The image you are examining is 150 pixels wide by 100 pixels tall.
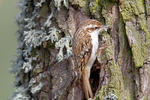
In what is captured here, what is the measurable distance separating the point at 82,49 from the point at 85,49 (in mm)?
26

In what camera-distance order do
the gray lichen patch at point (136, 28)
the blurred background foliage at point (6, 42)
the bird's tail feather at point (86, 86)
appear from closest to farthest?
the gray lichen patch at point (136, 28), the bird's tail feather at point (86, 86), the blurred background foliage at point (6, 42)

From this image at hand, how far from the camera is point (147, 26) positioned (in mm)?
2467

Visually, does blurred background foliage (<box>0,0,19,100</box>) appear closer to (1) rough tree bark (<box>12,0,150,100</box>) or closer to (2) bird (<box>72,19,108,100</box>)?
(1) rough tree bark (<box>12,0,150,100</box>)

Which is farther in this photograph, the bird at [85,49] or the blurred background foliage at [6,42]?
the blurred background foliage at [6,42]

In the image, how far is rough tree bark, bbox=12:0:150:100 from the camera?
2434 millimetres

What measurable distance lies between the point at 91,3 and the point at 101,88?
64cm

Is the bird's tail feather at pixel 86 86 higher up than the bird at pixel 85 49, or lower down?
lower down

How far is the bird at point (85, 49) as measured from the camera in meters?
2.62

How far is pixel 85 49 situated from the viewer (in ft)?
8.75

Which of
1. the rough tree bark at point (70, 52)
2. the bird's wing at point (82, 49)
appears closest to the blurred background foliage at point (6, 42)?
the rough tree bark at point (70, 52)

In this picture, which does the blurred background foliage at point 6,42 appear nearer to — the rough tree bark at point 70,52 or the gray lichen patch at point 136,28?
the rough tree bark at point 70,52

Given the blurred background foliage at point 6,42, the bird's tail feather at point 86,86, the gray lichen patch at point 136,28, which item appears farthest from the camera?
the blurred background foliage at point 6,42

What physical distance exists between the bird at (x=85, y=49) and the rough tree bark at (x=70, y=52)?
0.05 meters

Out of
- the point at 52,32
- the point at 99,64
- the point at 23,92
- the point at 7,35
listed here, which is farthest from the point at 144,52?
the point at 7,35
